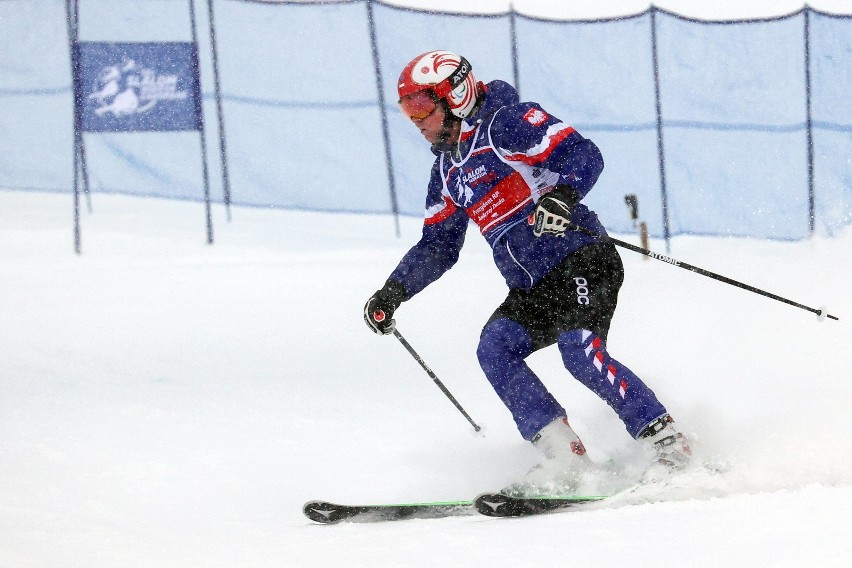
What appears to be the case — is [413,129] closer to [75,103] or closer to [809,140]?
[75,103]

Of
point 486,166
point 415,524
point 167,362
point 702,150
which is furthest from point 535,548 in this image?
point 702,150

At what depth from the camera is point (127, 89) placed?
1123 cm

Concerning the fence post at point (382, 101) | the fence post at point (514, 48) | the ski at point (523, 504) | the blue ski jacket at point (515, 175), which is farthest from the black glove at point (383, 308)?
the fence post at point (514, 48)

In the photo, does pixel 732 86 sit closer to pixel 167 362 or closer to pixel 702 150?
pixel 702 150

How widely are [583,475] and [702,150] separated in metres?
8.41

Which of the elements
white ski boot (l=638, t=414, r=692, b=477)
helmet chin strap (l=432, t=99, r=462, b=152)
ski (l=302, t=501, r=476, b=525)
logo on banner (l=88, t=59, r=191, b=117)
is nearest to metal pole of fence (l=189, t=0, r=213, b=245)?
logo on banner (l=88, t=59, r=191, b=117)

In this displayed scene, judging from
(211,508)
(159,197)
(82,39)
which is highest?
(82,39)

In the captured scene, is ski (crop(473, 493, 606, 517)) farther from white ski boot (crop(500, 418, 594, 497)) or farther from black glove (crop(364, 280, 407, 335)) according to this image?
black glove (crop(364, 280, 407, 335))

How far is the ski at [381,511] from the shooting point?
3.99 metres

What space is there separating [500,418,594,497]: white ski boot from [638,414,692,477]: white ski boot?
0.27m

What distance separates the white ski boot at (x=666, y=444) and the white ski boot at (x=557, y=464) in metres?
0.27

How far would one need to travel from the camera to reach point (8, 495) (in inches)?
176

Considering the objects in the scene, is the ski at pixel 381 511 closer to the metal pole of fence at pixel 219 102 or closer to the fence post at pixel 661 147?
the metal pole of fence at pixel 219 102

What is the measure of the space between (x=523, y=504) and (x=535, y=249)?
1.12 meters
